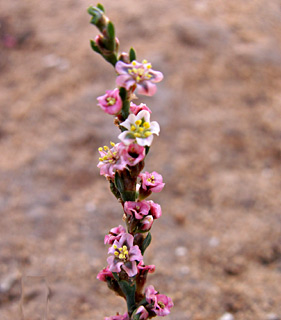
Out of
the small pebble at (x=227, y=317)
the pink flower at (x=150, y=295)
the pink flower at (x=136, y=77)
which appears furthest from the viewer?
the small pebble at (x=227, y=317)

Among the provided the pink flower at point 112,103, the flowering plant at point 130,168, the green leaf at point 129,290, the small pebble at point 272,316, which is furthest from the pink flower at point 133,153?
the small pebble at point 272,316

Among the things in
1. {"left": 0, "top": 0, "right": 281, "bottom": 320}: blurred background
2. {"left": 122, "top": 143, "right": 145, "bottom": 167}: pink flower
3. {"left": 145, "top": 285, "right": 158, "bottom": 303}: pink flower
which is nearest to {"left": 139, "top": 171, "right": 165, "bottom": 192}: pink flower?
{"left": 122, "top": 143, "right": 145, "bottom": 167}: pink flower

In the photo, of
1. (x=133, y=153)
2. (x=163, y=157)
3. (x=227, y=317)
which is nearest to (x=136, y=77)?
(x=133, y=153)

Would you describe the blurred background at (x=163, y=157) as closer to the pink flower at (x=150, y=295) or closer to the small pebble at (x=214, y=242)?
the small pebble at (x=214, y=242)

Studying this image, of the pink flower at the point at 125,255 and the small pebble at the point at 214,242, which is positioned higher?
the small pebble at the point at 214,242

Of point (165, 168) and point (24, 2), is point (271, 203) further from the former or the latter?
point (24, 2)

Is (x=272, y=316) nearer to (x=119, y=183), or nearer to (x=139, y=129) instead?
(x=119, y=183)

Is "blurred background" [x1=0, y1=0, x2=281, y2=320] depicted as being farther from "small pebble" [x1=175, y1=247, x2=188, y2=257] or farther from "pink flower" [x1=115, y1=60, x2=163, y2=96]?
"pink flower" [x1=115, y1=60, x2=163, y2=96]
